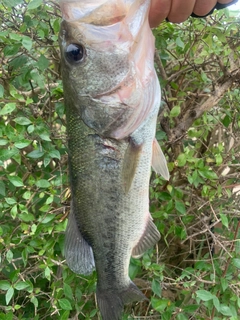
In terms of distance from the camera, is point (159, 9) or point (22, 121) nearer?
point (159, 9)

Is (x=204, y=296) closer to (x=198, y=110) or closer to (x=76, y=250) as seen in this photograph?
(x=76, y=250)

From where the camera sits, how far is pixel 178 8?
52.2 inches

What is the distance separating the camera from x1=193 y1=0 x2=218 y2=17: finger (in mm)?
1322

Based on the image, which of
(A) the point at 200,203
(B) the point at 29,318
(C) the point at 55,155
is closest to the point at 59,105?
(C) the point at 55,155

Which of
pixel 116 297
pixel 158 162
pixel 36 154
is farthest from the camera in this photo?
pixel 36 154

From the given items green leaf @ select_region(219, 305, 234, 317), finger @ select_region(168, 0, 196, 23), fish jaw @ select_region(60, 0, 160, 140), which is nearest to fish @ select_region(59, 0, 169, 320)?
fish jaw @ select_region(60, 0, 160, 140)

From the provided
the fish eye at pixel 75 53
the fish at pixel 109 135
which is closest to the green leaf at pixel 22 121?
the fish at pixel 109 135

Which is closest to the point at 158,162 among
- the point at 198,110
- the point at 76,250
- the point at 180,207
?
the point at 76,250

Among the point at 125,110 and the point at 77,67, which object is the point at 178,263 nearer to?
the point at 125,110

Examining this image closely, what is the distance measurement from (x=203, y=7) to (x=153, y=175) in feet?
3.33

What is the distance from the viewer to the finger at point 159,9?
1.31 metres

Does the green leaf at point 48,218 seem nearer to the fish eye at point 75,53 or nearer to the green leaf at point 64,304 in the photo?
the green leaf at point 64,304

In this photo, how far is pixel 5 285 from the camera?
169cm

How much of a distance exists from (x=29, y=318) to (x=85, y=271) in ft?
2.31
